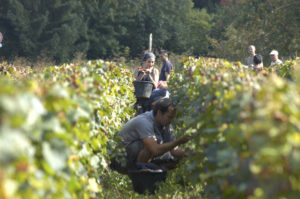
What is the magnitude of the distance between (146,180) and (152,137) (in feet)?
1.54

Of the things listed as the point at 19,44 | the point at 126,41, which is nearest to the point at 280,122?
the point at 19,44

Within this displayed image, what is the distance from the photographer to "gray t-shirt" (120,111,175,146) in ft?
19.9

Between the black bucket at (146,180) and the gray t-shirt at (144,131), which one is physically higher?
the gray t-shirt at (144,131)

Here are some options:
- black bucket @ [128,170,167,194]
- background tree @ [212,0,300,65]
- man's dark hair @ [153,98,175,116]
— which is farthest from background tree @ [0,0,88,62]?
black bucket @ [128,170,167,194]

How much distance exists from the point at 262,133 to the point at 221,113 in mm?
1238

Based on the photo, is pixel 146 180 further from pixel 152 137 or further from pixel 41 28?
pixel 41 28

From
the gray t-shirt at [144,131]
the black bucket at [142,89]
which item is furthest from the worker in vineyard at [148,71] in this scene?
the gray t-shirt at [144,131]

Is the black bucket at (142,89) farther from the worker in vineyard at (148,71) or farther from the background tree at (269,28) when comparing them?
the background tree at (269,28)

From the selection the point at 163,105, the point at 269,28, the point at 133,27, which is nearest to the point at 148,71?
the point at 163,105

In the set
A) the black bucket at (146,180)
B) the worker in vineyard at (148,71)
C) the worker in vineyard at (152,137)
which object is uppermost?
the worker in vineyard at (148,71)

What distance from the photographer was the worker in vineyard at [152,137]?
6.06 m

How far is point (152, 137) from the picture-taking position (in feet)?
19.8

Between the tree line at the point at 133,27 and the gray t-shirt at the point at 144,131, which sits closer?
the gray t-shirt at the point at 144,131

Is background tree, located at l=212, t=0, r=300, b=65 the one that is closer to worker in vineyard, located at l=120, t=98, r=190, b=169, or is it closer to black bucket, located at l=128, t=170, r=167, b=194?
worker in vineyard, located at l=120, t=98, r=190, b=169
